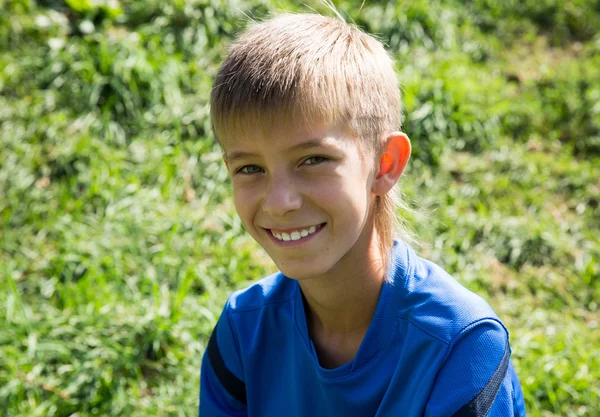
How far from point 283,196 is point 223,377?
2.53 feet

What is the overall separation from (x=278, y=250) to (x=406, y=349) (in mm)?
421

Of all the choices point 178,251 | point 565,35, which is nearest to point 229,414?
point 178,251

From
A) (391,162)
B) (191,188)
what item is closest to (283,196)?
(391,162)

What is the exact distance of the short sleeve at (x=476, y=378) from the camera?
1.74 metres

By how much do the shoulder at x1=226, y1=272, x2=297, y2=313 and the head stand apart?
0.33 meters

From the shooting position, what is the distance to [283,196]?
5.88 ft

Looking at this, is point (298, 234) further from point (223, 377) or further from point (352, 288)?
point (223, 377)

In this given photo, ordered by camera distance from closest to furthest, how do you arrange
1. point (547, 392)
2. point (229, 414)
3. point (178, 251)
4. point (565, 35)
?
point (229, 414) → point (547, 392) → point (178, 251) → point (565, 35)

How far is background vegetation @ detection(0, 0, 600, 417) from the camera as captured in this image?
3232 millimetres

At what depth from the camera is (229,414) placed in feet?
7.48

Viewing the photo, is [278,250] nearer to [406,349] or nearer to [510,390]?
[406,349]

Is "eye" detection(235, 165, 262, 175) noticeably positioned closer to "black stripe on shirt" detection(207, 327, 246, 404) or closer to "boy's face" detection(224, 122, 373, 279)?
"boy's face" detection(224, 122, 373, 279)

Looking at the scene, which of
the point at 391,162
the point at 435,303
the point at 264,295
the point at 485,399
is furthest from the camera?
the point at 264,295

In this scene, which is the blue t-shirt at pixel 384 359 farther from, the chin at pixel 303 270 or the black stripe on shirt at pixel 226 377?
the chin at pixel 303 270
